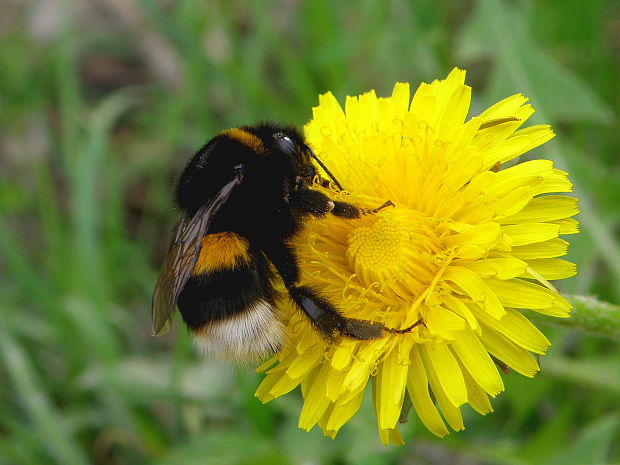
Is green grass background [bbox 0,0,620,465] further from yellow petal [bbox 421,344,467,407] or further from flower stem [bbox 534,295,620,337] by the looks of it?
yellow petal [bbox 421,344,467,407]

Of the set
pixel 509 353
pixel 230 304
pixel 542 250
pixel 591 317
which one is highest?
pixel 230 304

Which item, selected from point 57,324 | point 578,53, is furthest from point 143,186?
point 578,53

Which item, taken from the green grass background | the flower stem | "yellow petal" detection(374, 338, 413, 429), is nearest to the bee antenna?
"yellow petal" detection(374, 338, 413, 429)

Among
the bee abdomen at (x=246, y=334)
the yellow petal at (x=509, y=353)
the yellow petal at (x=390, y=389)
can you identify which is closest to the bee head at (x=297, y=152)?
the bee abdomen at (x=246, y=334)

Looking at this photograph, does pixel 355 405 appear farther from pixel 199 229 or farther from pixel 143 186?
pixel 143 186

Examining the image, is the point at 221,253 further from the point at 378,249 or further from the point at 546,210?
the point at 546,210

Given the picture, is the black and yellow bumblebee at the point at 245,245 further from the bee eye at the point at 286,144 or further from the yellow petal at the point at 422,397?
the yellow petal at the point at 422,397

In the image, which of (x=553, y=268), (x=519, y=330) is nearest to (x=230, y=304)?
(x=519, y=330)

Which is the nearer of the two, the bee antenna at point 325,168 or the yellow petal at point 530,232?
the yellow petal at point 530,232
